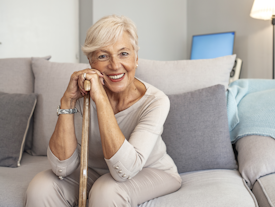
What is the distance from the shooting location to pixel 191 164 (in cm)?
139

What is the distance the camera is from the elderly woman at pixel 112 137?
0.99m

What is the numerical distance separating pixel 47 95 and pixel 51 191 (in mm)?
746

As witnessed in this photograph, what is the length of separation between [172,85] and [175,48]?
8.26ft

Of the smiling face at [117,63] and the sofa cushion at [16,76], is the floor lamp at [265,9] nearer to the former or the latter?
the smiling face at [117,63]

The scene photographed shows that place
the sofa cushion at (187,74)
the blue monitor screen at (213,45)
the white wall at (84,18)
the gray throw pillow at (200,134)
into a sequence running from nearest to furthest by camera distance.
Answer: the gray throw pillow at (200,134)
the sofa cushion at (187,74)
the blue monitor screen at (213,45)
the white wall at (84,18)

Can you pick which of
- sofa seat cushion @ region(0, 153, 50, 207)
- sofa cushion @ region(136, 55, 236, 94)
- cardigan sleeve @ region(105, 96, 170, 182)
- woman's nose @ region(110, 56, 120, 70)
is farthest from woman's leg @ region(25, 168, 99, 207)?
sofa cushion @ region(136, 55, 236, 94)

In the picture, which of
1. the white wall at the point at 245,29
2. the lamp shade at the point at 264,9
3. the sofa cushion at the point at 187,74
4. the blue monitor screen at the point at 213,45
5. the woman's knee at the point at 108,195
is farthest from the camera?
the blue monitor screen at the point at 213,45

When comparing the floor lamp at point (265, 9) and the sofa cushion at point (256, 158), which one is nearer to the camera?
the sofa cushion at point (256, 158)

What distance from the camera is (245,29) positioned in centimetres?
313

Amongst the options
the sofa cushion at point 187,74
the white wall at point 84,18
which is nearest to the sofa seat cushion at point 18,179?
the sofa cushion at point 187,74

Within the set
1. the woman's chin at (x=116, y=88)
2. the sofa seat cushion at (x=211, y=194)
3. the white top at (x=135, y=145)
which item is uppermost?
the woman's chin at (x=116, y=88)

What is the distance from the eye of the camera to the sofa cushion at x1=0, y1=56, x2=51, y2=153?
1.71 meters

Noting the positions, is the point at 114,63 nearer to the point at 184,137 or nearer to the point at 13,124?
the point at 184,137

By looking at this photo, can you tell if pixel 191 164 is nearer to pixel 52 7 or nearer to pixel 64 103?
pixel 64 103
